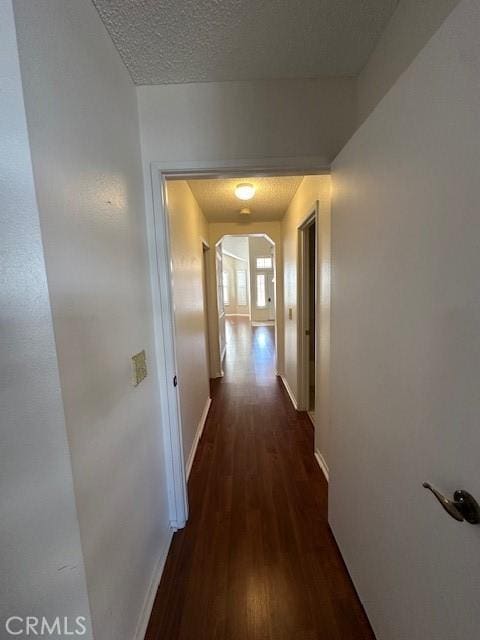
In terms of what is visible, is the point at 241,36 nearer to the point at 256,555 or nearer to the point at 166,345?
the point at 166,345

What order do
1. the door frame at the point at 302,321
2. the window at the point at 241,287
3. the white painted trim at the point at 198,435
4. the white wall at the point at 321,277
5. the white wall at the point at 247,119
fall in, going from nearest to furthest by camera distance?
the white wall at the point at 247,119
the white wall at the point at 321,277
the white painted trim at the point at 198,435
the door frame at the point at 302,321
the window at the point at 241,287

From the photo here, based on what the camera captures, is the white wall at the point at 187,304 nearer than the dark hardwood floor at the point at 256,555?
No

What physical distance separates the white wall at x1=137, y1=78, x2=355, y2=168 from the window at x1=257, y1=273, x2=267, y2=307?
323 inches

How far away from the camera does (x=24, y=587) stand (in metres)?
0.77

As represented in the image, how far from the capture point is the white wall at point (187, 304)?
1.96 metres

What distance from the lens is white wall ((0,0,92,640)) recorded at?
622 mm

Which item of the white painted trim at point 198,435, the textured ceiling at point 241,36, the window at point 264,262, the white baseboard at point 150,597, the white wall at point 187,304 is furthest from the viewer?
the window at point 264,262

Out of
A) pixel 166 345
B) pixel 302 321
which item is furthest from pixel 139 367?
pixel 302 321

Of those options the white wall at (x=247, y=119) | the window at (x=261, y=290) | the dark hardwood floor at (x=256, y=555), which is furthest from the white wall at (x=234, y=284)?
the white wall at (x=247, y=119)

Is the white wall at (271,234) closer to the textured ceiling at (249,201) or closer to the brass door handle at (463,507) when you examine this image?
the textured ceiling at (249,201)

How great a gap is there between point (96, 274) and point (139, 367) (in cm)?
50

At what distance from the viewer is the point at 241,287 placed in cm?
1104

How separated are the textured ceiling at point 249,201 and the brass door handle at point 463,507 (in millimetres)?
2162

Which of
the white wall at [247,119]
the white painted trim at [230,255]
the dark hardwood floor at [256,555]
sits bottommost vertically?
the dark hardwood floor at [256,555]
